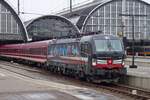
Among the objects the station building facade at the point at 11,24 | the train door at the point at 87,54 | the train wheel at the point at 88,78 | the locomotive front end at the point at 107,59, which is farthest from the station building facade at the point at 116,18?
the locomotive front end at the point at 107,59

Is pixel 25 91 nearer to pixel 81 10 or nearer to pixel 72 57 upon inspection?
pixel 72 57

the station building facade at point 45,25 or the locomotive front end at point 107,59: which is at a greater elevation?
the station building facade at point 45,25

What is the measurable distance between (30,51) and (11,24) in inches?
1940

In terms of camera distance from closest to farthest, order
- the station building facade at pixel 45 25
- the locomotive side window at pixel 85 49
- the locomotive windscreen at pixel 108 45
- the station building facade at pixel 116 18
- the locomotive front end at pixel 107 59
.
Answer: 1. the locomotive front end at pixel 107 59
2. the locomotive windscreen at pixel 108 45
3. the locomotive side window at pixel 85 49
4. the station building facade at pixel 116 18
5. the station building facade at pixel 45 25

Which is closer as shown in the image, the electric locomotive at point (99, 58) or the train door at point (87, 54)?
the electric locomotive at point (99, 58)

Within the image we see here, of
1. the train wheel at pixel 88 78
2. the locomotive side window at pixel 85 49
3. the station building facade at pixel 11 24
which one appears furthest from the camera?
the station building facade at pixel 11 24

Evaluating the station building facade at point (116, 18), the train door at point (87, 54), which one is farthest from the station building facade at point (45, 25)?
the train door at point (87, 54)

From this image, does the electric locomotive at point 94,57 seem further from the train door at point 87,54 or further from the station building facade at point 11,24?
the station building facade at point 11,24

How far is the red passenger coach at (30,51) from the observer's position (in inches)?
1719

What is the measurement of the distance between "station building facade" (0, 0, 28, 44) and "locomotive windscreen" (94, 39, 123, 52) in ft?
244

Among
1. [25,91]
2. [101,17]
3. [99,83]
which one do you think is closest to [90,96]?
[25,91]

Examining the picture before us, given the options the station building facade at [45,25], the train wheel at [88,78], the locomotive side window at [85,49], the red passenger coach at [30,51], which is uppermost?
the station building facade at [45,25]

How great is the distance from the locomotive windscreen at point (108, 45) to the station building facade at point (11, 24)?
74.3 metres

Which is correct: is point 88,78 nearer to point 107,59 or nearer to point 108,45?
point 107,59
